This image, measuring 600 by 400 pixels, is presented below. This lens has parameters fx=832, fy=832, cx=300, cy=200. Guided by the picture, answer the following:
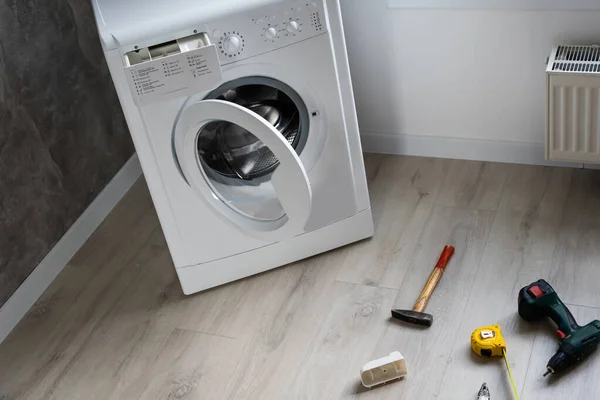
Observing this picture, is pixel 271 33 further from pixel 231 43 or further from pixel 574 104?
pixel 574 104

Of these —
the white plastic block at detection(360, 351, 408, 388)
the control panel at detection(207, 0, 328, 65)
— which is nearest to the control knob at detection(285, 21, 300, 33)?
the control panel at detection(207, 0, 328, 65)

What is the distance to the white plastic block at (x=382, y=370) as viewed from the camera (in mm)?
2004

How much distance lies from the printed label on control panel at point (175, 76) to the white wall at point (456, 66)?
72cm

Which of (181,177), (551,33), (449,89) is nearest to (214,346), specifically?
(181,177)

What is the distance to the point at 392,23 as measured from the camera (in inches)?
99.6

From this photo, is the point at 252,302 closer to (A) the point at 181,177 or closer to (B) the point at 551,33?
Result: (A) the point at 181,177

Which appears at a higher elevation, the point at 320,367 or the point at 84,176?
the point at 84,176

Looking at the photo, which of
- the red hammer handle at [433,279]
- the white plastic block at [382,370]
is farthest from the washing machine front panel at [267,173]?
the white plastic block at [382,370]

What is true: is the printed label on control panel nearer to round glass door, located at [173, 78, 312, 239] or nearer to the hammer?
round glass door, located at [173, 78, 312, 239]

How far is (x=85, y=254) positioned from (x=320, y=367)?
0.94 m

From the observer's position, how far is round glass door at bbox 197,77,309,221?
2188mm

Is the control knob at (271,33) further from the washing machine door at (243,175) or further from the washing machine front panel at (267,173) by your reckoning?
the washing machine door at (243,175)

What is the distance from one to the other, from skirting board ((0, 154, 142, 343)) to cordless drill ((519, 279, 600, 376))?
1389mm

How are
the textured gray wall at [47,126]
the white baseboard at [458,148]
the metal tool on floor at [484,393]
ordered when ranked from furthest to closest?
the white baseboard at [458,148], the textured gray wall at [47,126], the metal tool on floor at [484,393]
